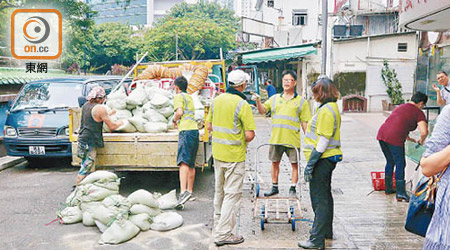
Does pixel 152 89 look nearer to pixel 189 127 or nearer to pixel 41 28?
pixel 189 127

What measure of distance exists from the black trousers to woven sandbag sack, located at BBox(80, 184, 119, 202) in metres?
2.70

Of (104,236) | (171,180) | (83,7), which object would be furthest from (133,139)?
(83,7)

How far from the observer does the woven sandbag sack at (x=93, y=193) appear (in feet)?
18.4

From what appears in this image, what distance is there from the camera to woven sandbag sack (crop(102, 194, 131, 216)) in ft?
17.5

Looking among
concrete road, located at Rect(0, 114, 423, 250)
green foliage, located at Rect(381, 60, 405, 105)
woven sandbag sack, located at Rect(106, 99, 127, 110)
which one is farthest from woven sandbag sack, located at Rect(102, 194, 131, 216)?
green foliage, located at Rect(381, 60, 405, 105)

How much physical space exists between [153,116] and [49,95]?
3467 millimetres

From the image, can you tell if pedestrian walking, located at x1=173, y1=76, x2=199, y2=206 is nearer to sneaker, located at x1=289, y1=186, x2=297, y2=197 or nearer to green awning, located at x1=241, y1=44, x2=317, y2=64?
sneaker, located at x1=289, y1=186, x2=297, y2=197

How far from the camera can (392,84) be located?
1892 centimetres

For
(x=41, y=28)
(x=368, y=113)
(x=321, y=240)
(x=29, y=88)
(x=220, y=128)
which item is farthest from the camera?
(x=368, y=113)

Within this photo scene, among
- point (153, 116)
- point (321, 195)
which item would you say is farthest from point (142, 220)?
point (153, 116)

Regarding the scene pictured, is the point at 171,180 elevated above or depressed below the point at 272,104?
below

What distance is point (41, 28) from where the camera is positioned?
13.3 meters

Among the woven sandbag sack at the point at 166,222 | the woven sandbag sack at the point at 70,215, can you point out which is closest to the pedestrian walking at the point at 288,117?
the woven sandbag sack at the point at 166,222

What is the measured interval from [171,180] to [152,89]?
172 cm
